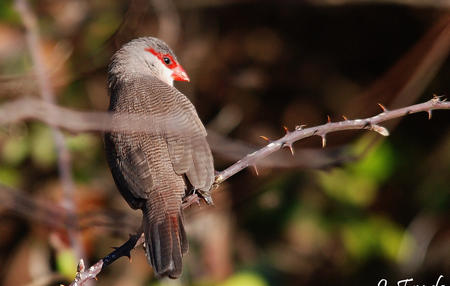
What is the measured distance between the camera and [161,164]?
3.68 meters

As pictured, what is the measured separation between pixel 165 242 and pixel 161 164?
0.51 m

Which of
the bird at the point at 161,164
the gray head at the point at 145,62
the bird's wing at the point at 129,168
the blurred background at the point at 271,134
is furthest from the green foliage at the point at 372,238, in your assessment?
the bird's wing at the point at 129,168

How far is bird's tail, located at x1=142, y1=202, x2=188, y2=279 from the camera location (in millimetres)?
3211

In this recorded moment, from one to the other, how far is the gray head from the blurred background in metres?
0.76

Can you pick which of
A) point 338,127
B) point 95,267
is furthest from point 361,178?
point 95,267

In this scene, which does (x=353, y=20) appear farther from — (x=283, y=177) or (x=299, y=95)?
(x=283, y=177)

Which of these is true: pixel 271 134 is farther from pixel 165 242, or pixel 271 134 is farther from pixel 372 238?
pixel 165 242

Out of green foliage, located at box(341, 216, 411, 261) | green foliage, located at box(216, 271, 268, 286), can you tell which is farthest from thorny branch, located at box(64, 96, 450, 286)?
green foliage, located at box(341, 216, 411, 261)

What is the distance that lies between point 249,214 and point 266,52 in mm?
1964

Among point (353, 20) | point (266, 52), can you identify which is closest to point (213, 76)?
point (266, 52)

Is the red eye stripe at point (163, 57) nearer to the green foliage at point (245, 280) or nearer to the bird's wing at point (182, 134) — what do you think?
the bird's wing at point (182, 134)

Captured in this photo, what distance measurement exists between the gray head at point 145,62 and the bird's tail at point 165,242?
130 cm

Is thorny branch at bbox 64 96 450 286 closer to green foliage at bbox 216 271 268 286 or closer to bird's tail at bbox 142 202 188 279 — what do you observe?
bird's tail at bbox 142 202 188 279

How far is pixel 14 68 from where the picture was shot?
272 inches
